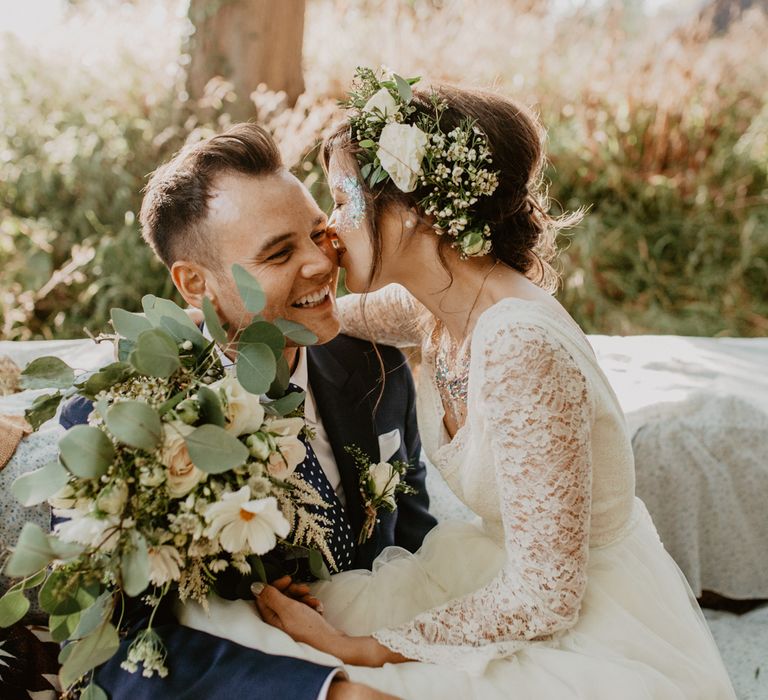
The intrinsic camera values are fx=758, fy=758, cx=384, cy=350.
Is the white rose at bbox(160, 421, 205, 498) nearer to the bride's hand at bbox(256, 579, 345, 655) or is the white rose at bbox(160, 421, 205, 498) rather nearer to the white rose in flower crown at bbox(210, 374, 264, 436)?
the white rose in flower crown at bbox(210, 374, 264, 436)

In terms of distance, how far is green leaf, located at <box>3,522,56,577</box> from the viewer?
4.57 ft

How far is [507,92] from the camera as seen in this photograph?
5387 mm

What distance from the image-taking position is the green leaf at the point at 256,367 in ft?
5.38

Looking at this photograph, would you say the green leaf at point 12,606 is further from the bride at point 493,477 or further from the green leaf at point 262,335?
the green leaf at point 262,335

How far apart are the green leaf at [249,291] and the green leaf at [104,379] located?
31 cm

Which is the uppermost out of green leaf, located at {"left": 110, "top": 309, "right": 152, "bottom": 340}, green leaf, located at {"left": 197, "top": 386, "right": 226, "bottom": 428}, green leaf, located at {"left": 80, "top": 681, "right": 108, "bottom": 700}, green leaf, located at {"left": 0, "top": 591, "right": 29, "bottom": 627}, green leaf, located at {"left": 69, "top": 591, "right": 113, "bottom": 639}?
green leaf, located at {"left": 110, "top": 309, "right": 152, "bottom": 340}

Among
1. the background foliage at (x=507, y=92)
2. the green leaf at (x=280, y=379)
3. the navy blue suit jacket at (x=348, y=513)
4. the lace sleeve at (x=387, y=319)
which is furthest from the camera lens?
the background foliage at (x=507, y=92)

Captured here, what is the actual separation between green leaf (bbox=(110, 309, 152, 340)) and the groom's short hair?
0.58 meters

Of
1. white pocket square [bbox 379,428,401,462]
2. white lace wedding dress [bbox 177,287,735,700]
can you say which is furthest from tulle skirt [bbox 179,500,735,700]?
white pocket square [bbox 379,428,401,462]

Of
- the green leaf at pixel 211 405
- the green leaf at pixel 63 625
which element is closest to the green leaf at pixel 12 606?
the green leaf at pixel 63 625

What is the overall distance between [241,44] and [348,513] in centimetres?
450

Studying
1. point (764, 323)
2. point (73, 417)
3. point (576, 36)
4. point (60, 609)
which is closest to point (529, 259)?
point (73, 417)

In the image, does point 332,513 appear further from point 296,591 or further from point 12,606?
point 12,606

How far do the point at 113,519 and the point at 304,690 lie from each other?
21.3 inches
